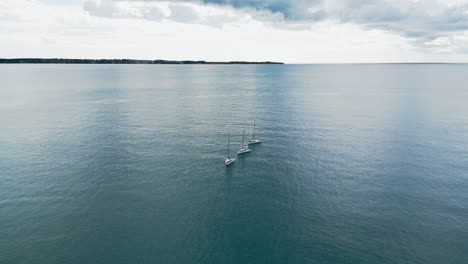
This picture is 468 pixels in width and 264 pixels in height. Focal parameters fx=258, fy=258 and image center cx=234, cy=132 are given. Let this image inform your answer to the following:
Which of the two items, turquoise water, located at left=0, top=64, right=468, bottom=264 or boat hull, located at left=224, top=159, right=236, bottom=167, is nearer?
turquoise water, located at left=0, top=64, right=468, bottom=264

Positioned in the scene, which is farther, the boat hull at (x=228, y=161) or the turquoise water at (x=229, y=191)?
the boat hull at (x=228, y=161)

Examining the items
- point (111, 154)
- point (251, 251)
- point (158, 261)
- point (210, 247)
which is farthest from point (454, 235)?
point (111, 154)

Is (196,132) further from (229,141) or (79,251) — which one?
(79,251)

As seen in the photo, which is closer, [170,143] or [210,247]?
[210,247]

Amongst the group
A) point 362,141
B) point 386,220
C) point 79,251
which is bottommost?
point 79,251

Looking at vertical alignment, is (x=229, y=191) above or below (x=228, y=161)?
below

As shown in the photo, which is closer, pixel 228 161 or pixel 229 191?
pixel 229 191

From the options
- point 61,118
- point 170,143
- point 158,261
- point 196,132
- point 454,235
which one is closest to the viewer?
point 158,261

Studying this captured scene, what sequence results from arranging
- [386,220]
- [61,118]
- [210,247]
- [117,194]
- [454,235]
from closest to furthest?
[210,247] < [454,235] < [386,220] < [117,194] < [61,118]
